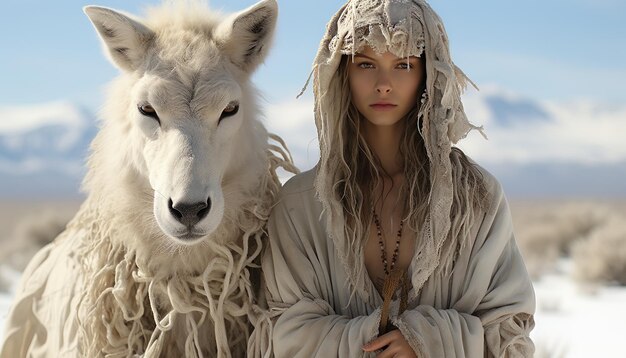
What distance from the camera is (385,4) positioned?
3.59m

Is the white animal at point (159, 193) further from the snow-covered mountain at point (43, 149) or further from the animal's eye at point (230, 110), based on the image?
the snow-covered mountain at point (43, 149)

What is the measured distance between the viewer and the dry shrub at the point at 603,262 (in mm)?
10984

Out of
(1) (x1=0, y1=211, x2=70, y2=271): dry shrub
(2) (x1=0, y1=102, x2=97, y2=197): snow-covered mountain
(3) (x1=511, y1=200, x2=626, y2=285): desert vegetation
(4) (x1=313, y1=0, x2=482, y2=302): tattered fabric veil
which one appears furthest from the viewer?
(2) (x1=0, y1=102, x2=97, y2=197): snow-covered mountain

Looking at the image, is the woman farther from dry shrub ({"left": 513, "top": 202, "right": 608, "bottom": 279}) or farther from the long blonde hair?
dry shrub ({"left": 513, "top": 202, "right": 608, "bottom": 279})

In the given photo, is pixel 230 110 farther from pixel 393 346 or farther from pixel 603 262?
pixel 603 262

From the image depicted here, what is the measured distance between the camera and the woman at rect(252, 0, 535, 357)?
11.7 feet

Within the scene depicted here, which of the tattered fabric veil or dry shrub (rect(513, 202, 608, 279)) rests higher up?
the tattered fabric veil

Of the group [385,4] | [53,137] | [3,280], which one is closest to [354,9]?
[385,4]

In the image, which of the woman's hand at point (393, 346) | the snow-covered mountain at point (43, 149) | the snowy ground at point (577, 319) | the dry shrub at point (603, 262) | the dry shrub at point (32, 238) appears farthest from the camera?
the snow-covered mountain at point (43, 149)

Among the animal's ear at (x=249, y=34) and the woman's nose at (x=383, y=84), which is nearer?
the woman's nose at (x=383, y=84)

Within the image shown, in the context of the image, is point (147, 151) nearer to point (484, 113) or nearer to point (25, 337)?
point (25, 337)

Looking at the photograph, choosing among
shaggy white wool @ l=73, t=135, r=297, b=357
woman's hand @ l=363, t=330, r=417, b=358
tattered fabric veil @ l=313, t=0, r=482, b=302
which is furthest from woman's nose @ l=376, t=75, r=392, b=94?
woman's hand @ l=363, t=330, r=417, b=358

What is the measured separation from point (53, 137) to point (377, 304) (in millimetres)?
103059

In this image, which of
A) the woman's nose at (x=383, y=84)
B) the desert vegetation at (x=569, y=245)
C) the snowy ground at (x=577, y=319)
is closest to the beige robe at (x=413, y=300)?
the woman's nose at (x=383, y=84)
